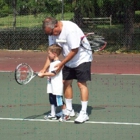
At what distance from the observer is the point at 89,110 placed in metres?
8.06

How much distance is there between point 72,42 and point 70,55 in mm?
181

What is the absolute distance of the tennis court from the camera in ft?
21.6

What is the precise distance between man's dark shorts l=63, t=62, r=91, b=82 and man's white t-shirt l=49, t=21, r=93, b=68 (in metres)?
0.06

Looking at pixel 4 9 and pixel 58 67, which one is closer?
pixel 58 67

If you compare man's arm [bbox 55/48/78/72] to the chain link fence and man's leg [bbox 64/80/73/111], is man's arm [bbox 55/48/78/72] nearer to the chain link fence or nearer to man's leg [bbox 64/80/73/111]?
man's leg [bbox 64/80/73/111]

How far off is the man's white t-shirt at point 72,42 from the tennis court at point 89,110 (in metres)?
0.89

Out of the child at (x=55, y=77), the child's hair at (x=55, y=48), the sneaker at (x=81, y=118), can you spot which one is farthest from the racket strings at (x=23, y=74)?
the sneaker at (x=81, y=118)

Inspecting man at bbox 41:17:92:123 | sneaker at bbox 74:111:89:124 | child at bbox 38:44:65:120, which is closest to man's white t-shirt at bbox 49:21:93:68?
man at bbox 41:17:92:123

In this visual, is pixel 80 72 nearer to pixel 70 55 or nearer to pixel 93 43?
pixel 70 55

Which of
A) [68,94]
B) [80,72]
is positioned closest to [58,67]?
[80,72]

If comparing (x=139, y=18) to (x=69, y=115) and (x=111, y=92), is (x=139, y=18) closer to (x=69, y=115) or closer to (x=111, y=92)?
(x=111, y=92)

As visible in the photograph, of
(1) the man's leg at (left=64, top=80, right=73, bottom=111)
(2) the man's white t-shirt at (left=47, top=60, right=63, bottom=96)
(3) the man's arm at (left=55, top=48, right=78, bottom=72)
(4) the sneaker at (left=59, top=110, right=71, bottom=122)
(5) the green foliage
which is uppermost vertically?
(5) the green foliage

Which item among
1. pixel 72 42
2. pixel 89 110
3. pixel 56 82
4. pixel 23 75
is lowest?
pixel 89 110

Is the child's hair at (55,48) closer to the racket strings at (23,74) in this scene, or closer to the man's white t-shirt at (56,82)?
the man's white t-shirt at (56,82)
